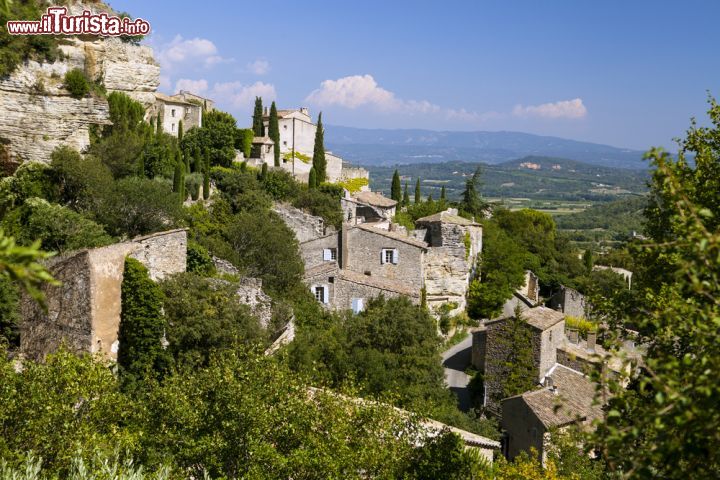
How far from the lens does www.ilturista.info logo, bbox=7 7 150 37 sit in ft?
101

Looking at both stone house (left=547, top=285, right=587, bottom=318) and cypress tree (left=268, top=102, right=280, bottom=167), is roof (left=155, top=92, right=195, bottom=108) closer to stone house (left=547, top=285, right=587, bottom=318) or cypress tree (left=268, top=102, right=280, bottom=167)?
cypress tree (left=268, top=102, right=280, bottom=167)

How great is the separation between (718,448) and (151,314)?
18700mm

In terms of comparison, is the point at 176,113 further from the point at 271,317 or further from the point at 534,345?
the point at 534,345

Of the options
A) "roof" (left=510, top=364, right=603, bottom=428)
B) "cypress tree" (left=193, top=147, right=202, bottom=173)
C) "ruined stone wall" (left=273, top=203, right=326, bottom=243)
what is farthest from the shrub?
"roof" (left=510, top=364, right=603, bottom=428)

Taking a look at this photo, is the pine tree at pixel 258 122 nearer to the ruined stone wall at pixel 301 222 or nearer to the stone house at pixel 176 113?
the stone house at pixel 176 113

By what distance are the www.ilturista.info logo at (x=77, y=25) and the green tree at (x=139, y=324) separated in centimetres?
1576

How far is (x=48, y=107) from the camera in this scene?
1229 inches

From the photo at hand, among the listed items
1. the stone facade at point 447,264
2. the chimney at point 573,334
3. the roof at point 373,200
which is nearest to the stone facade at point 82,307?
the stone facade at point 447,264

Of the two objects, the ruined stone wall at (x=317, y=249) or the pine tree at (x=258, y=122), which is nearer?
the ruined stone wall at (x=317, y=249)

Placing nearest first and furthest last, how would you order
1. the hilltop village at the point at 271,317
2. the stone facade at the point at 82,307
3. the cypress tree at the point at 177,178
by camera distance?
1. the hilltop village at the point at 271,317
2. the stone facade at the point at 82,307
3. the cypress tree at the point at 177,178

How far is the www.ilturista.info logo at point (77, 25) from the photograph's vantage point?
30.8 meters

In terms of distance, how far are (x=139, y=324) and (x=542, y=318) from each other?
16706mm

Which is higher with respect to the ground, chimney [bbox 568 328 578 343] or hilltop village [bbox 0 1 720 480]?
hilltop village [bbox 0 1 720 480]

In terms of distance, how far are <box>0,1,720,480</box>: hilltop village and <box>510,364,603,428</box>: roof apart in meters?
0.11
